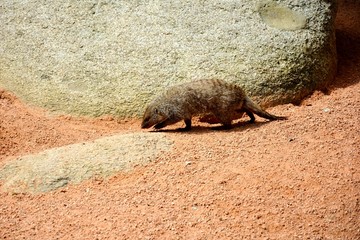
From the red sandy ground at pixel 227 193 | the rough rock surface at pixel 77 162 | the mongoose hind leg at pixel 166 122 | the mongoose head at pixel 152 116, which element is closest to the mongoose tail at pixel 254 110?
the red sandy ground at pixel 227 193

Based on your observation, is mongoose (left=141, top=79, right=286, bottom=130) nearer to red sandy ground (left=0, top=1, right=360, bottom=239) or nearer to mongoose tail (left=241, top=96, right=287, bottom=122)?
mongoose tail (left=241, top=96, right=287, bottom=122)

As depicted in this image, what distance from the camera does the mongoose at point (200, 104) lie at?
530 centimetres

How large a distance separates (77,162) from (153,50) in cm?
231

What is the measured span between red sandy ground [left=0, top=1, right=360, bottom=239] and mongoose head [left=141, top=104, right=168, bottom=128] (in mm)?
467

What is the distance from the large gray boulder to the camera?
6.00 metres

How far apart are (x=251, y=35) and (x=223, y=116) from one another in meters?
1.45

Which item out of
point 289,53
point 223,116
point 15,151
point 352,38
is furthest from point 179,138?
point 352,38

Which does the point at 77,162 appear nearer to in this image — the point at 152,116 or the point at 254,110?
the point at 152,116

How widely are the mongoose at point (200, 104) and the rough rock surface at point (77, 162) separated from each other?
73 cm

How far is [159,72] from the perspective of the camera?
20.0ft

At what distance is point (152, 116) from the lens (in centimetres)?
547

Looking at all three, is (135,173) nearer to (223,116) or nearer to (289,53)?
(223,116)

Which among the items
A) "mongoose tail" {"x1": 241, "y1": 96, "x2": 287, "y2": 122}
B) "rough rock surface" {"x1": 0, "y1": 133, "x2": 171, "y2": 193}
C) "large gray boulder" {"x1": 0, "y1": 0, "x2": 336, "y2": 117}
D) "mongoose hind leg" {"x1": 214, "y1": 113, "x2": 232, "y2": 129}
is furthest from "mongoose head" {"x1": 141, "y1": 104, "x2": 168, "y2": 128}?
"mongoose tail" {"x1": 241, "y1": 96, "x2": 287, "y2": 122}

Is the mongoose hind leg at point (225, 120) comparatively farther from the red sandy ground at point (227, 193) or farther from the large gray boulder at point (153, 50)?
the large gray boulder at point (153, 50)
